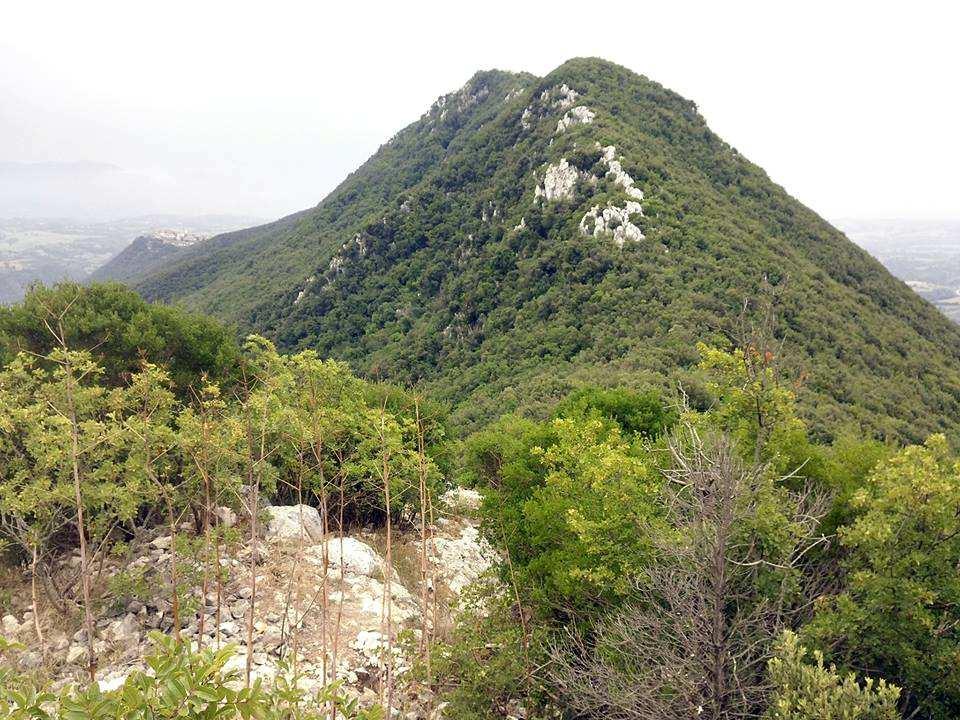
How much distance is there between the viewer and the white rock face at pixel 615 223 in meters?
53.8

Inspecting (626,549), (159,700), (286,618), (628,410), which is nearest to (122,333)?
(286,618)

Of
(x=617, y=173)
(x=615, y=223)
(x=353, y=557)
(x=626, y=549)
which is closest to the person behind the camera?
(x=626, y=549)

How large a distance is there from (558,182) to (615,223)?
13458 mm

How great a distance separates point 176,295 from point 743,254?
10919 cm

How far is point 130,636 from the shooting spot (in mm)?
10328

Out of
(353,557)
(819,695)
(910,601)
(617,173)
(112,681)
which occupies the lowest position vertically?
(353,557)

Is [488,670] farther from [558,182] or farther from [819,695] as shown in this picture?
[558,182]

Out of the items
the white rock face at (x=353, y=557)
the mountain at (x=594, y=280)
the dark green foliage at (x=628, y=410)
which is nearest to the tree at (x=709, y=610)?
the white rock face at (x=353, y=557)

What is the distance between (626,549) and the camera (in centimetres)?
946

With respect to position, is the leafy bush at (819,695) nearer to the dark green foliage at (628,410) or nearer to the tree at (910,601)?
the tree at (910,601)

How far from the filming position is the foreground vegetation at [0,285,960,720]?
712cm

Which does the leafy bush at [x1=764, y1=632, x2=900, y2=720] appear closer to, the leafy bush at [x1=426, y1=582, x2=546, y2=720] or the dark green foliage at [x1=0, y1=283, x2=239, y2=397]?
the leafy bush at [x1=426, y1=582, x2=546, y2=720]

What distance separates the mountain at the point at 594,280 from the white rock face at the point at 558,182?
0.28m

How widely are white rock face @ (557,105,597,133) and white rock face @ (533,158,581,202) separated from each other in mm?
10370
